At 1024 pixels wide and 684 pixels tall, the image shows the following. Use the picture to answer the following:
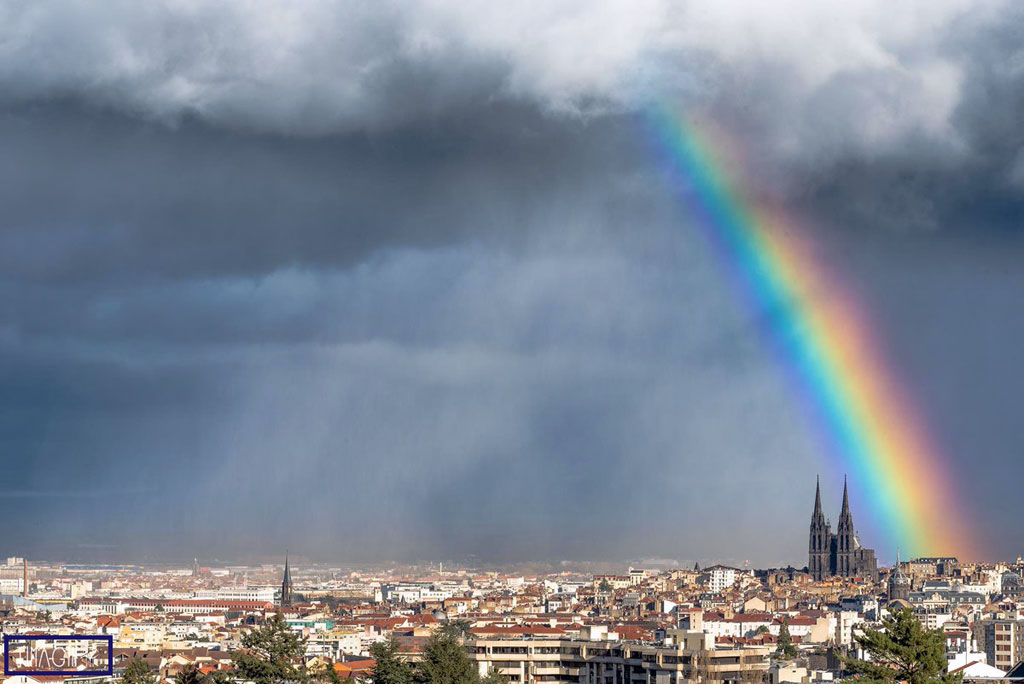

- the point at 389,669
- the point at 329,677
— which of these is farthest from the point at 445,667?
the point at 329,677

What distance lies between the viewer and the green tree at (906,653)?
38000mm

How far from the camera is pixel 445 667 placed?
169 ft

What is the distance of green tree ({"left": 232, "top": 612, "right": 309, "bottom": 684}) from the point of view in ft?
163

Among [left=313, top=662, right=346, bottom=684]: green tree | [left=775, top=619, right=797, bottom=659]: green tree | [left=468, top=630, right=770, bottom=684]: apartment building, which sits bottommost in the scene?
[left=313, top=662, right=346, bottom=684]: green tree

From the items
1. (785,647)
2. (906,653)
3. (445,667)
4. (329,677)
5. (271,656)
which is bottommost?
(329,677)

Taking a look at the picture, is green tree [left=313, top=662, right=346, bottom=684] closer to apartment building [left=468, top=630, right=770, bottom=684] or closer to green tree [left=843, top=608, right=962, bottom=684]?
apartment building [left=468, top=630, right=770, bottom=684]

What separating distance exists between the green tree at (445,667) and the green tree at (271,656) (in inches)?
157

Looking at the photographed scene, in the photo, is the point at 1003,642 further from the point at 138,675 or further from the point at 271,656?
the point at 138,675

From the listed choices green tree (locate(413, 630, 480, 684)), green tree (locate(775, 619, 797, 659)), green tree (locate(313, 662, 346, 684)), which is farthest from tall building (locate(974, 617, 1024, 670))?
green tree (locate(413, 630, 480, 684))

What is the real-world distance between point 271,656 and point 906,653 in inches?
844

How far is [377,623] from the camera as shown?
145250mm

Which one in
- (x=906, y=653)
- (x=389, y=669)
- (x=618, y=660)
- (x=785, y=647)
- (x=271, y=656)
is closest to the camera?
(x=906, y=653)

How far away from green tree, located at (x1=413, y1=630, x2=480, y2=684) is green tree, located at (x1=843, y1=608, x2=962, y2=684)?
51.9 ft

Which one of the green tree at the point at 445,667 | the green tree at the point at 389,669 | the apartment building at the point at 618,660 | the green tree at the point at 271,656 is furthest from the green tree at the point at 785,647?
the green tree at the point at 271,656
